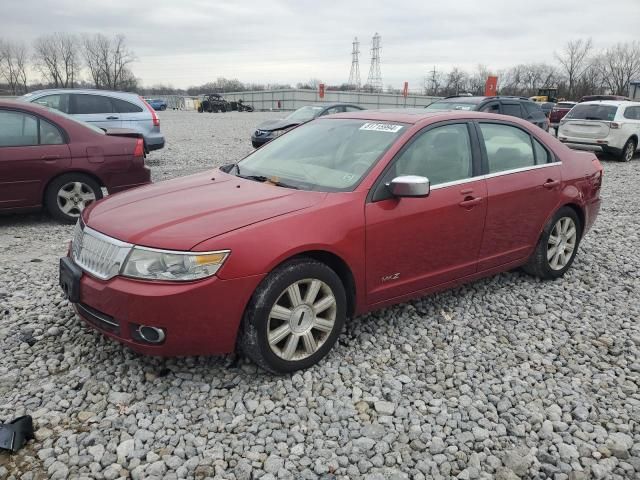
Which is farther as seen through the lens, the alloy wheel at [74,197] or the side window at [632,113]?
the side window at [632,113]

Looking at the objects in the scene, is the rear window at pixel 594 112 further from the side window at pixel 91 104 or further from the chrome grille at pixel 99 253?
the chrome grille at pixel 99 253

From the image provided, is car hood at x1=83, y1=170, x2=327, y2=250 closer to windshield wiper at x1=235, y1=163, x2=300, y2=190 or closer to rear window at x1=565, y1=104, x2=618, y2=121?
windshield wiper at x1=235, y1=163, x2=300, y2=190

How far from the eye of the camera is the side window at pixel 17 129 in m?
6.17

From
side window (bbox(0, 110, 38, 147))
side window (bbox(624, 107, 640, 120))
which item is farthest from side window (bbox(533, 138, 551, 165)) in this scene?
side window (bbox(624, 107, 640, 120))

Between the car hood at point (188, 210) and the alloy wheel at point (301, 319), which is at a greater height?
the car hood at point (188, 210)

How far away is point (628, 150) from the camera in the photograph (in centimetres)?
1395

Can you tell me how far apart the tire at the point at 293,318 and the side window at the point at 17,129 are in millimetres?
4742

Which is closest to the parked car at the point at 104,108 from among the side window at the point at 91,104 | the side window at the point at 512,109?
the side window at the point at 91,104

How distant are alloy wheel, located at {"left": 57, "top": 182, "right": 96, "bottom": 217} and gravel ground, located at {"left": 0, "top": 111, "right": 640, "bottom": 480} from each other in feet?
7.59

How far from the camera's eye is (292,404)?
9.84 feet

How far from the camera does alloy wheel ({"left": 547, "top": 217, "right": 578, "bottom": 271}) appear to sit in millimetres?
4820

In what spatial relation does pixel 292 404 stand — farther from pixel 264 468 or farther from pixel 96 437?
pixel 96 437

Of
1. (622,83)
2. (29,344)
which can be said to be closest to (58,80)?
(622,83)

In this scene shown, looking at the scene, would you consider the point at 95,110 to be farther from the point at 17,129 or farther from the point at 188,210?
the point at 188,210
